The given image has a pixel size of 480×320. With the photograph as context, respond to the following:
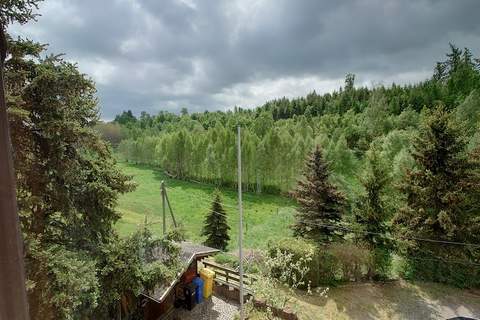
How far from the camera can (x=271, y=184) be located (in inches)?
1565

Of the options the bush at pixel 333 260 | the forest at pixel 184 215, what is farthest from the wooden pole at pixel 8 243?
the bush at pixel 333 260

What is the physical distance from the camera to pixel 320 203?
641 inches

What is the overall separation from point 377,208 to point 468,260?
167 inches

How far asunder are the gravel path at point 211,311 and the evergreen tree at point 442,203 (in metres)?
8.34

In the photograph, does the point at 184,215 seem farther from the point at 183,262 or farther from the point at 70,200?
the point at 70,200

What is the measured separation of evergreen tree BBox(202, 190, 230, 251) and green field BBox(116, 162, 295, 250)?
1272 millimetres

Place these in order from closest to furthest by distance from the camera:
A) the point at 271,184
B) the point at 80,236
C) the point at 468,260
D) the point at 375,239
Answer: the point at 80,236 → the point at 468,260 → the point at 375,239 → the point at 271,184

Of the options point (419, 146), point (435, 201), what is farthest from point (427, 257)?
point (419, 146)

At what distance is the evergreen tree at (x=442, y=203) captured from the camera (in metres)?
13.7

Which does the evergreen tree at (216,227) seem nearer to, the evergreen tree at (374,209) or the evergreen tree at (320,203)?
the evergreen tree at (320,203)

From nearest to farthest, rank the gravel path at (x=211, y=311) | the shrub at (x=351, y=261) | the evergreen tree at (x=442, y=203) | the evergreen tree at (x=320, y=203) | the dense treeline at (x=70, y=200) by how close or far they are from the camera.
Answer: the dense treeline at (x=70, y=200)
the gravel path at (x=211, y=311)
the evergreen tree at (x=442, y=203)
the shrub at (x=351, y=261)
the evergreen tree at (x=320, y=203)

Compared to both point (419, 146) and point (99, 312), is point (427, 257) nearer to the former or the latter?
point (419, 146)

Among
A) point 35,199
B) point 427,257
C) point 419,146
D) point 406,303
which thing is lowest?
point 406,303

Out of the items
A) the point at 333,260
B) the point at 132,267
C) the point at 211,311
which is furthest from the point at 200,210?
the point at 132,267
